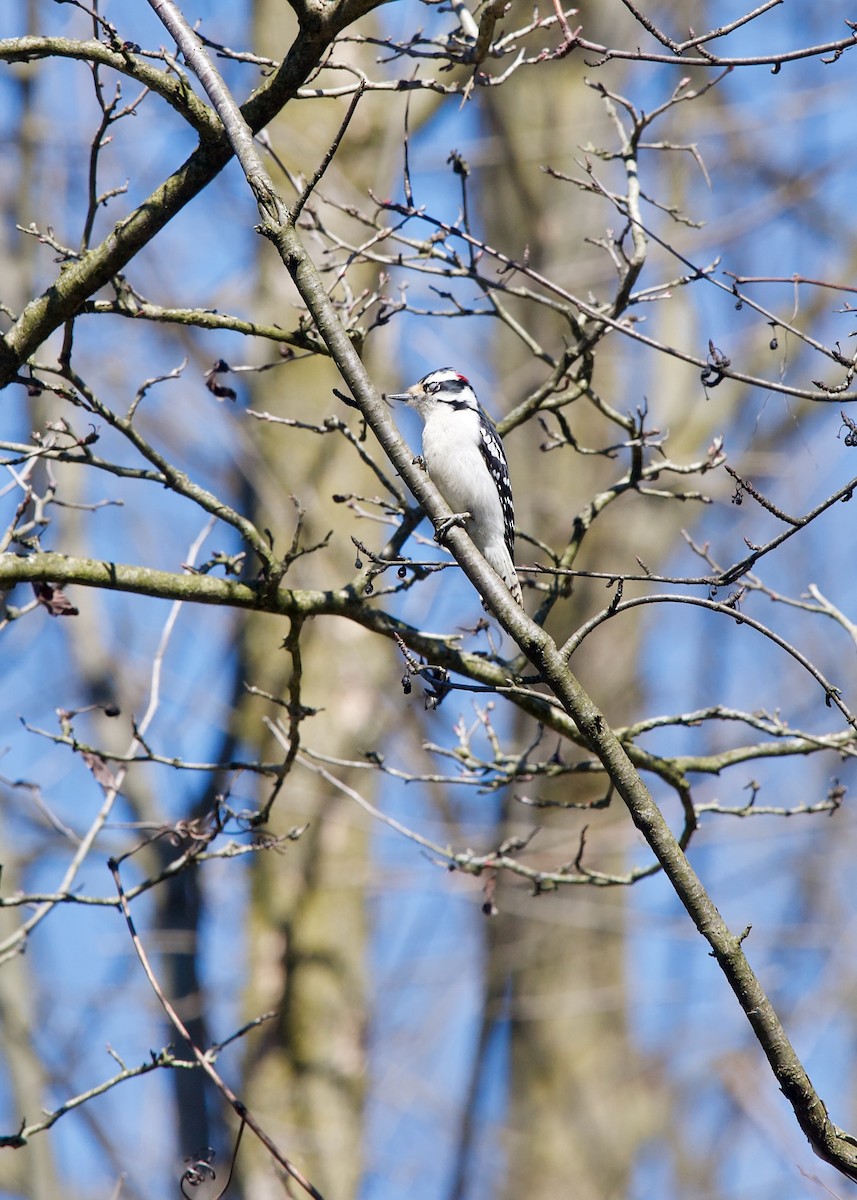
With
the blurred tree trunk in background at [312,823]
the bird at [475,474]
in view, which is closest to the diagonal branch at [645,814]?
the bird at [475,474]

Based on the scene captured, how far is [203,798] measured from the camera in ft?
25.0

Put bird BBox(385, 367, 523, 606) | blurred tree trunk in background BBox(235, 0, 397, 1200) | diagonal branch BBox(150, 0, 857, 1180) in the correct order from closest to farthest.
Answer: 1. diagonal branch BBox(150, 0, 857, 1180)
2. bird BBox(385, 367, 523, 606)
3. blurred tree trunk in background BBox(235, 0, 397, 1200)

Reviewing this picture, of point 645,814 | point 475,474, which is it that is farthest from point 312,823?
point 645,814

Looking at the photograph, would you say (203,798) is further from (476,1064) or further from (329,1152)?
(476,1064)

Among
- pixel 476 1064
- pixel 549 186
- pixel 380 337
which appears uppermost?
pixel 549 186

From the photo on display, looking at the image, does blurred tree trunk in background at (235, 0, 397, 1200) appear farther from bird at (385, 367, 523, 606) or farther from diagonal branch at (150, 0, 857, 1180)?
diagonal branch at (150, 0, 857, 1180)

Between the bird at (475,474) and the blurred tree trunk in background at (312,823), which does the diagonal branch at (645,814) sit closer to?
the bird at (475,474)

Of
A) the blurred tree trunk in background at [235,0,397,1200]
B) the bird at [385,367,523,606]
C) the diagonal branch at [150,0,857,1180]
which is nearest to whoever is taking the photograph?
the diagonal branch at [150,0,857,1180]

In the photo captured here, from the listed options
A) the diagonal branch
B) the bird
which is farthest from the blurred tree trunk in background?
the diagonal branch

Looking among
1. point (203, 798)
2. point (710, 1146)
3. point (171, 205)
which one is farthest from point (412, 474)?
point (710, 1146)

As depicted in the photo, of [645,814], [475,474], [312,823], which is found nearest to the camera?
[645,814]

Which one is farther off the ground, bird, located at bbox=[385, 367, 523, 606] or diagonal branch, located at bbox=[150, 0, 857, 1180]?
bird, located at bbox=[385, 367, 523, 606]

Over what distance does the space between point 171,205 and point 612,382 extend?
887cm

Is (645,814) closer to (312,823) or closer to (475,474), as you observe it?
(475,474)
